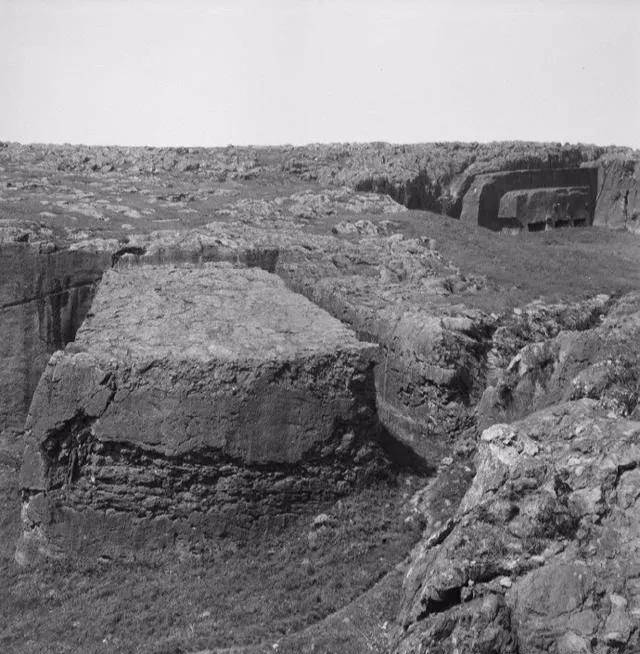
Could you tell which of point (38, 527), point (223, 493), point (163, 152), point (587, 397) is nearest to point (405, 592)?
point (587, 397)

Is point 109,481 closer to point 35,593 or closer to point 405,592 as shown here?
point 35,593

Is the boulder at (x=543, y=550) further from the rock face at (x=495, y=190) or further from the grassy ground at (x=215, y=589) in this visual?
the rock face at (x=495, y=190)

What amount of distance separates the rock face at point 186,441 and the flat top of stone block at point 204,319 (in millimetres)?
95

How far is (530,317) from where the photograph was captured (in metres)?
15.0

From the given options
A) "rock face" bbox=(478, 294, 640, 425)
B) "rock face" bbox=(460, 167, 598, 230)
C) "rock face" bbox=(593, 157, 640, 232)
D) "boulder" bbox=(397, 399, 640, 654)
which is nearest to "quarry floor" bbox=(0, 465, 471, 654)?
"rock face" bbox=(478, 294, 640, 425)

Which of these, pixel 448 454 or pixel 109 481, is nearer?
pixel 109 481

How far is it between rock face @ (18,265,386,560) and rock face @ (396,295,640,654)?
3.35m

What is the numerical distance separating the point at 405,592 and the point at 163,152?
88.9 ft

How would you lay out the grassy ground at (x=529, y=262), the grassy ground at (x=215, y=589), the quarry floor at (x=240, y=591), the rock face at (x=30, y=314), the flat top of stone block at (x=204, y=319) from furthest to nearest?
the grassy ground at (x=529, y=262) < the rock face at (x=30, y=314) < the flat top of stone block at (x=204, y=319) < the grassy ground at (x=215, y=589) < the quarry floor at (x=240, y=591)

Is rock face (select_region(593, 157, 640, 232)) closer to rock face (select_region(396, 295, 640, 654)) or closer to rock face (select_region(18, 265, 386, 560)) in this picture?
rock face (select_region(18, 265, 386, 560))

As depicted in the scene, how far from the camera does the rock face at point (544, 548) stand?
579 centimetres

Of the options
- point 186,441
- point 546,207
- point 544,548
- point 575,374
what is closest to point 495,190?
point 546,207

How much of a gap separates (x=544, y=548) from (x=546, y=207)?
1007 inches

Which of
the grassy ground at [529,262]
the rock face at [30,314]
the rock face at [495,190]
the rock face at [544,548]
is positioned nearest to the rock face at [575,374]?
the rock face at [544,548]
